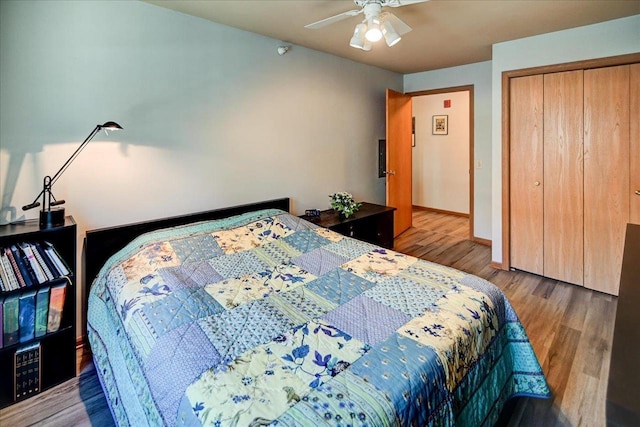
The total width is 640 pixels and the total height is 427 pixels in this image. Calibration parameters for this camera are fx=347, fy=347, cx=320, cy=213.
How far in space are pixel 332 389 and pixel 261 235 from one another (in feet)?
5.28

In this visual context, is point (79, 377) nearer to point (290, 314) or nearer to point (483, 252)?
point (290, 314)

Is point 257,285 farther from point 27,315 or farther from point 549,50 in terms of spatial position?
point 549,50

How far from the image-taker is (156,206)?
8.51 ft

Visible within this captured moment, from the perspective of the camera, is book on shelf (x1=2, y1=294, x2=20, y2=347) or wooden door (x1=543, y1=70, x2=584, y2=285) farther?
wooden door (x1=543, y1=70, x2=584, y2=285)

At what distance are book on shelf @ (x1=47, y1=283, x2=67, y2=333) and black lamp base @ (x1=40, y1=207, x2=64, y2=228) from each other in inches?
13.7

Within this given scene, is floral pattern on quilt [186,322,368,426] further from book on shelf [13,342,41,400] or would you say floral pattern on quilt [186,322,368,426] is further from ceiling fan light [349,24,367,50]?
ceiling fan light [349,24,367,50]

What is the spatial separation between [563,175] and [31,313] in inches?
167

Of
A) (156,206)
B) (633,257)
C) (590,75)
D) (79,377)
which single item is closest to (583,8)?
(590,75)

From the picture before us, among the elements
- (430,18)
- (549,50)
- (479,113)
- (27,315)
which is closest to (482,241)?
(479,113)

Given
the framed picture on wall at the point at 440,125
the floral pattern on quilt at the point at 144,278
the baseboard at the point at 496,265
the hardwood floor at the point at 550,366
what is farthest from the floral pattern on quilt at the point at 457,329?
the framed picture on wall at the point at 440,125

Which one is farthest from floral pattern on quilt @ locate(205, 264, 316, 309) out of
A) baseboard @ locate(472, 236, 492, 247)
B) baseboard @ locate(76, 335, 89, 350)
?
baseboard @ locate(472, 236, 492, 247)

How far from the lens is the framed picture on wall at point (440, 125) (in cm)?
634

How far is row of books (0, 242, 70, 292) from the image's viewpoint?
5.92 feet

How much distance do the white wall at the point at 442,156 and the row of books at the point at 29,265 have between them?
574cm
